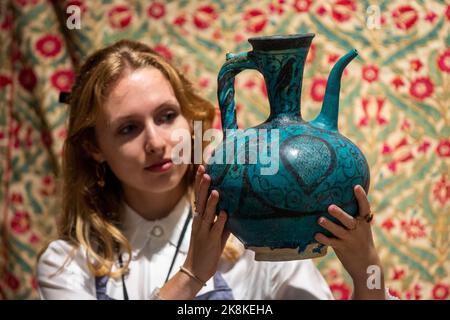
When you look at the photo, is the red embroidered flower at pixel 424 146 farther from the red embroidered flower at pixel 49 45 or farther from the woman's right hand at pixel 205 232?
the red embroidered flower at pixel 49 45

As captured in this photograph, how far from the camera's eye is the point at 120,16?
226 centimetres

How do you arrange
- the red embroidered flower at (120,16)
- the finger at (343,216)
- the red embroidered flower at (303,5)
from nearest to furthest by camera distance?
the finger at (343,216), the red embroidered flower at (303,5), the red embroidered flower at (120,16)

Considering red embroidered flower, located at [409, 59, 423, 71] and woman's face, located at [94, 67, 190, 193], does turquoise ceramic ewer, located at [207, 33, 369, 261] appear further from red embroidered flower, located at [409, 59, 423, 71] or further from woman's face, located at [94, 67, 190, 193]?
red embroidered flower, located at [409, 59, 423, 71]

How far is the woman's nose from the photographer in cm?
158

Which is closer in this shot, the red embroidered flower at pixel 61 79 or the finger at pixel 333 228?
the finger at pixel 333 228

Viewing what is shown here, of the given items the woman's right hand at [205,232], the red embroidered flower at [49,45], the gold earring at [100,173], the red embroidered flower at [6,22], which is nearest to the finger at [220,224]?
the woman's right hand at [205,232]

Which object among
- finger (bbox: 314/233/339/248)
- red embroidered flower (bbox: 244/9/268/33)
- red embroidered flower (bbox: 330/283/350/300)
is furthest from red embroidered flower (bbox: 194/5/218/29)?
finger (bbox: 314/233/339/248)

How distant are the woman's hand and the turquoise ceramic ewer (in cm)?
1

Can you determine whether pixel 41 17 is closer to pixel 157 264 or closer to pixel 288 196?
pixel 157 264

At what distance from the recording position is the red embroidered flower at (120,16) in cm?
226

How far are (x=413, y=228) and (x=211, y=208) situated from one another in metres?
0.98

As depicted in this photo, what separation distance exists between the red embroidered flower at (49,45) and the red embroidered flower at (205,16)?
1.35 feet

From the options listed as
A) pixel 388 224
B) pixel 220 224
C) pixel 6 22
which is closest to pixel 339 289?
pixel 388 224

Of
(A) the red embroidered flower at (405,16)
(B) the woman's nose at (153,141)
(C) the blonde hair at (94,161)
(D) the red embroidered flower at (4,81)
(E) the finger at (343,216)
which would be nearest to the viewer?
(E) the finger at (343,216)
